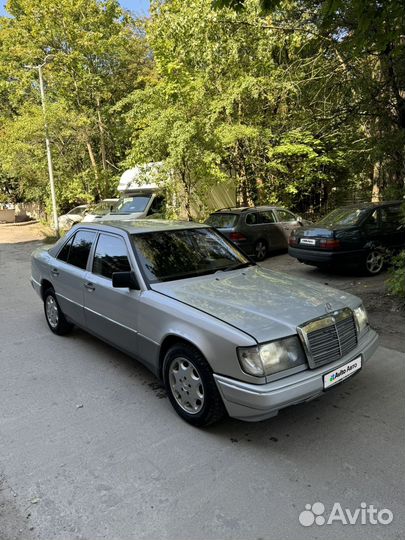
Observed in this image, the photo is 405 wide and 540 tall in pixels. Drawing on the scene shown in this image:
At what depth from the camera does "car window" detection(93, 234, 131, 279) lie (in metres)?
4.22

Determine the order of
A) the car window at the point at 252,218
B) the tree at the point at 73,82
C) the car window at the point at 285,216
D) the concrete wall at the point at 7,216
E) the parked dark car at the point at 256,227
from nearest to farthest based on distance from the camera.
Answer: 1. the parked dark car at the point at 256,227
2. the car window at the point at 252,218
3. the car window at the point at 285,216
4. the tree at the point at 73,82
5. the concrete wall at the point at 7,216

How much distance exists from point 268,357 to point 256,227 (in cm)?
852

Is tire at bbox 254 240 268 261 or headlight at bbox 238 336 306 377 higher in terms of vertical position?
headlight at bbox 238 336 306 377

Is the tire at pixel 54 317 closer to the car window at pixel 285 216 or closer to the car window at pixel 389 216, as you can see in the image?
the car window at pixel 389 216

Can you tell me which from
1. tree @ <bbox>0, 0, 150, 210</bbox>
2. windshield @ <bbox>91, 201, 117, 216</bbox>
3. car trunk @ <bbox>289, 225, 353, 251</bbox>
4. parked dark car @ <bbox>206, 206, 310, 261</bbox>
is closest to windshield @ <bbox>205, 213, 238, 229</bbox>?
parked dark car @ <bbox>206, 206, 310, 261</bbox>

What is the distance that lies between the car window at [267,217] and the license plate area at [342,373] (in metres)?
8.28

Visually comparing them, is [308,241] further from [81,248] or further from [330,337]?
[330,337]

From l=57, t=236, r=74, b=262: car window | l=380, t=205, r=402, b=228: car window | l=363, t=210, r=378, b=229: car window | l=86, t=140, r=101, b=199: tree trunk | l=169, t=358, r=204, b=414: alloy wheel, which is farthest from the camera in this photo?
l=86, t=140, r=101, b=199: tree trunk

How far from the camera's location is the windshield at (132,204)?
1331cm

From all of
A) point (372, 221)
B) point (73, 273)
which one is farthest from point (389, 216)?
point (73, 273)

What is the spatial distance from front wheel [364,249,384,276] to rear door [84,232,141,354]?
5870 mm

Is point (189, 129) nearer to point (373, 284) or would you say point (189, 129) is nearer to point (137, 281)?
point (373, 284)

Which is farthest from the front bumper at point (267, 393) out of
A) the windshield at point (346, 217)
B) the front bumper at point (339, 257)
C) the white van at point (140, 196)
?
the white van at point (140, 196)

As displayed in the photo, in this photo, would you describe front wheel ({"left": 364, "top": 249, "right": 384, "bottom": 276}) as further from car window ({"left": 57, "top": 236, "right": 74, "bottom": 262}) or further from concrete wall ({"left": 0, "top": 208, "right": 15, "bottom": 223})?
concrete wall ({"left": 0, "top": 208, "right": 15, "bottom": 223})
